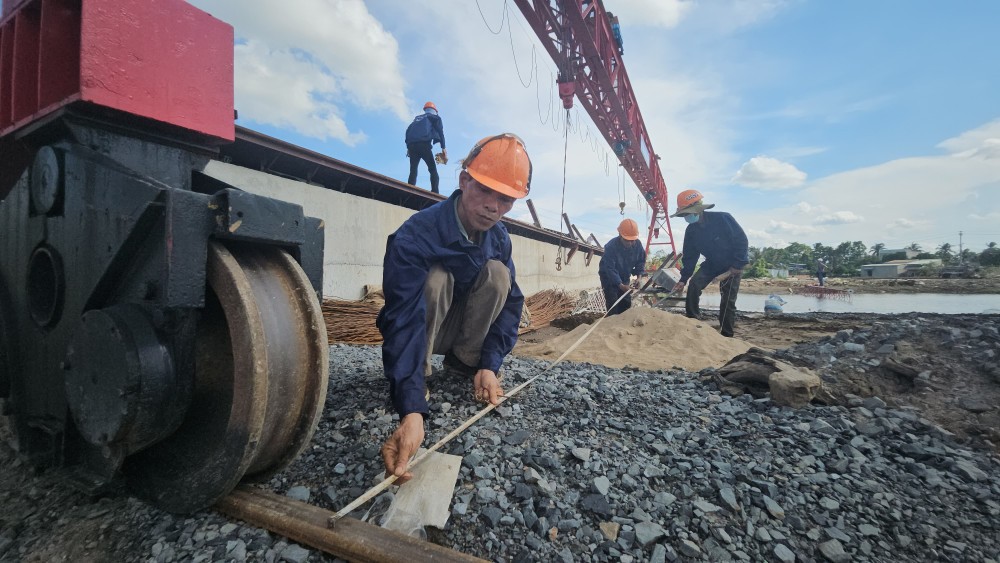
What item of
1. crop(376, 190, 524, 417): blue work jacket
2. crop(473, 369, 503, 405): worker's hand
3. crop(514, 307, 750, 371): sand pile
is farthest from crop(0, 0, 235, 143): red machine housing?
crop(514, 307, 750, 371): sand pile

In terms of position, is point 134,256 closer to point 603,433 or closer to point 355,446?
point 355,446

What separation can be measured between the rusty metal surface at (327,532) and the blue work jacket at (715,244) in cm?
642

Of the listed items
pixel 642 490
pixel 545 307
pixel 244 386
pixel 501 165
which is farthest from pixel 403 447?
pixel 545 307

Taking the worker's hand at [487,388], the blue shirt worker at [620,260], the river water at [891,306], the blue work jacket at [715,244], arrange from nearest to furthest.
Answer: the worker's hand at [487,388] → the blue work jacket at [715,244] → the blue shirt worker at [620,260] → the river water at [891,306]

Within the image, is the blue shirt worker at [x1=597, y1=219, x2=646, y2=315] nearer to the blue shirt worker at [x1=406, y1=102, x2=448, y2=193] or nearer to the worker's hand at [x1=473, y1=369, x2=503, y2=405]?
the blue shirt worker at [x1=406, y1=102, x2=448, y2=193]

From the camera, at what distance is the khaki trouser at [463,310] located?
7.28ft

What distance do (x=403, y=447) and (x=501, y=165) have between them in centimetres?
138

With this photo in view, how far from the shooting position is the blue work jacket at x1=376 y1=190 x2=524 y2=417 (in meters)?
1.75

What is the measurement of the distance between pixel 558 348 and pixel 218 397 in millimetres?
4304

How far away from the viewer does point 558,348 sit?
5.31 m

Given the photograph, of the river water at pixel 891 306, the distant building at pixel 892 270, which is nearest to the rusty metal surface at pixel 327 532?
the river water at pixel 891 306

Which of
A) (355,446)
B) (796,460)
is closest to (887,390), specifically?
(796,460)

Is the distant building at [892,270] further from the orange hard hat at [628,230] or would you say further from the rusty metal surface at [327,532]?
the rusty metal surface at [327,532]

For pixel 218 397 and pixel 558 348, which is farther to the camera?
pixel 558 348
